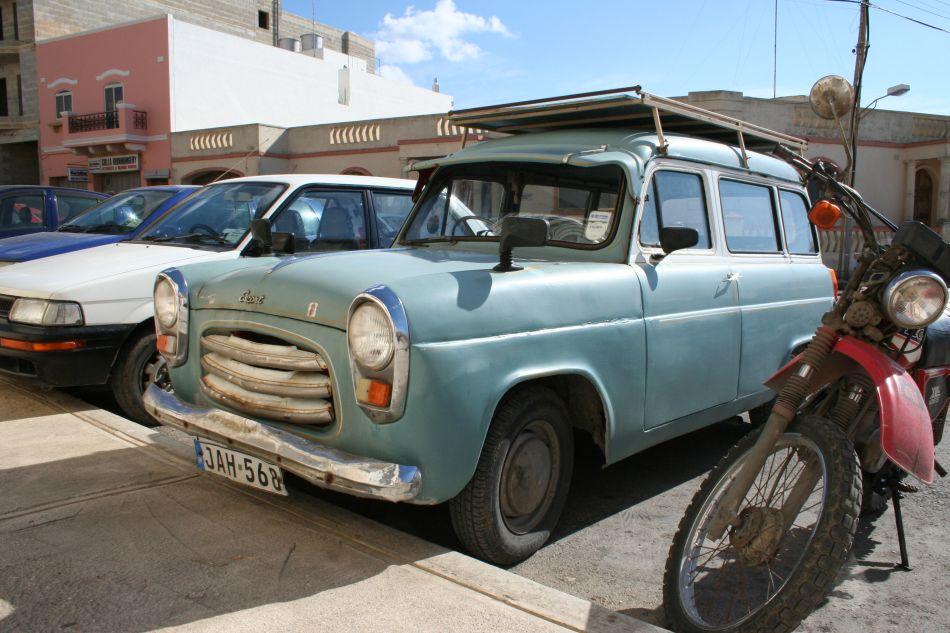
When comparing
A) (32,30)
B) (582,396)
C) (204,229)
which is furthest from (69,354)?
(32,30)

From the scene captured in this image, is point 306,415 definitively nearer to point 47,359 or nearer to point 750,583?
point 750,583

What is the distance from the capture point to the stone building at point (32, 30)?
32219 millimetres

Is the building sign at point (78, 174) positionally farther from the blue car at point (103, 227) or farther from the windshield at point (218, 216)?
the windshield at point (218, 216)

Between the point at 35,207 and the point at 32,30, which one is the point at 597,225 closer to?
the point at 35,207

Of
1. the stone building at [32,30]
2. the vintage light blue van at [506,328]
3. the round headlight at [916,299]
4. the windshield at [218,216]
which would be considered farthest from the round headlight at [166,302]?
the stone building at [32,30]

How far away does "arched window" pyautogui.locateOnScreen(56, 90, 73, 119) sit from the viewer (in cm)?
3090

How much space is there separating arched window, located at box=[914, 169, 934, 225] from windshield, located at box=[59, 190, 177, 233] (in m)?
23.9

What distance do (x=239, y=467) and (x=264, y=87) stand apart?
99.4 ft

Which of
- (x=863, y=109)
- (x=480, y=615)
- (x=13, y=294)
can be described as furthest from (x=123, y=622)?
(x=863, y=109)

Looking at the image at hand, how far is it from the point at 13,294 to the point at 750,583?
187 inches

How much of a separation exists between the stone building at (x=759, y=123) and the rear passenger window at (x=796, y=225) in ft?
47.3

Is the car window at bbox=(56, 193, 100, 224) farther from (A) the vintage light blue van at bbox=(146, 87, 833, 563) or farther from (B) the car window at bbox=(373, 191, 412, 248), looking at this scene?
(A) the vintage light blue van at bbox=(146, 87, 833, 563)

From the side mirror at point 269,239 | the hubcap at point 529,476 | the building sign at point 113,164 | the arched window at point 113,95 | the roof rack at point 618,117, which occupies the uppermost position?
the arched window at point 113,95

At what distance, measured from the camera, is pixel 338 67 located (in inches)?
1341
